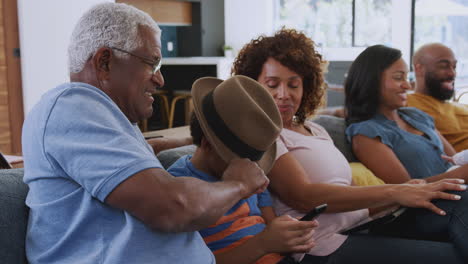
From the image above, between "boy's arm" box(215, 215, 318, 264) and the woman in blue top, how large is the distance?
3.06 ft

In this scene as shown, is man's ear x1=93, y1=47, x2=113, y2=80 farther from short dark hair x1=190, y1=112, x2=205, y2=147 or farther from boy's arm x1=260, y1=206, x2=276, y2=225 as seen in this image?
boy's arm x1=260, y1=206, x2=276, y2=225

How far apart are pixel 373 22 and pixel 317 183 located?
6774 millimetres

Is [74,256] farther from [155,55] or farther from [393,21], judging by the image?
[393,21]

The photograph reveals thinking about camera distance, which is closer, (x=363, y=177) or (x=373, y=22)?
(x=363, y=177)

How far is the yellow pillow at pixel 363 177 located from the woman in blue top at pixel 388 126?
6 centimetres

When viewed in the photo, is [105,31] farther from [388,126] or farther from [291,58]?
[388,126]

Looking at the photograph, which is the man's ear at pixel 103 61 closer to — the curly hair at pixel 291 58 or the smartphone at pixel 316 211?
the smartphone at pixel 316 211

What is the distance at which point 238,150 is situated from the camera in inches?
47.6

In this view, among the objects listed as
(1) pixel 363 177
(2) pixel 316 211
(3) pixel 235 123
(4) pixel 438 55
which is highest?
(4) pixel 438 55

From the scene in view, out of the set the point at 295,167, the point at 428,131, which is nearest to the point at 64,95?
the point at 295,167

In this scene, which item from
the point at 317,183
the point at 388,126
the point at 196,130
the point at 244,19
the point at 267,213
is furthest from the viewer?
the point at 244,19

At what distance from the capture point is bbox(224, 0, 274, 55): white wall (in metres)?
8.35

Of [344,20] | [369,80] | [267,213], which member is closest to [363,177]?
[369,80]

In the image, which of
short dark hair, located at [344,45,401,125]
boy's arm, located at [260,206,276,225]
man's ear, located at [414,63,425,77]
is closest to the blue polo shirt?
boy's arm, located at [260,206,276,225]
